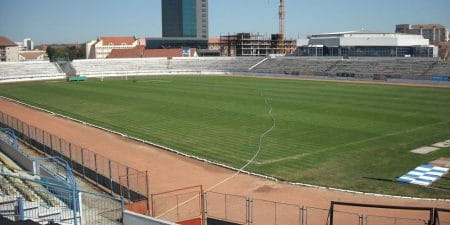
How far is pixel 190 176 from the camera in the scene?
2491cm

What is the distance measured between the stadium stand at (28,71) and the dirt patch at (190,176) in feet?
219

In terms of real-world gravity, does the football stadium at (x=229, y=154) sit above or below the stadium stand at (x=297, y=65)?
below

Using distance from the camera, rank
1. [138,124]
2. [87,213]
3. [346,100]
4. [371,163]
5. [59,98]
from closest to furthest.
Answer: [87,213]
[371,163]
[138,124]
[346,100]
[59,98]

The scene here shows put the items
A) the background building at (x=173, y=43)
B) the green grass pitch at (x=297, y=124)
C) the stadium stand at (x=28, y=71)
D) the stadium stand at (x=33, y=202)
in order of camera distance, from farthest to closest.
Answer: the background building at (x=173, y=43), the stadium stand at (x=28, y=71), the green grass pitch at (x=297, y=124), the stadium stand at (x=33, y=202)

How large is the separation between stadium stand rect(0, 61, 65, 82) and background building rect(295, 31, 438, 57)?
61802mm

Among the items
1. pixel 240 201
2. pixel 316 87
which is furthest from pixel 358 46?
Result: pixel 240 201

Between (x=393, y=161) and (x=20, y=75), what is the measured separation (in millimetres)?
89422

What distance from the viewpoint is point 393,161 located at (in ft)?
89.1

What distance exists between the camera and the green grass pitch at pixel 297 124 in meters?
26.0

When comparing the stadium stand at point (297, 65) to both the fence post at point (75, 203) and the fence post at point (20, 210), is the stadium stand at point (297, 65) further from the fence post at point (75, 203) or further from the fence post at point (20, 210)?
the fence post at point (20, 210)

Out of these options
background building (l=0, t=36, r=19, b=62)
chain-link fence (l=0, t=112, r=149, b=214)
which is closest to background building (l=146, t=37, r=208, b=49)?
background building (l=0, t=36, r=19, b=62)

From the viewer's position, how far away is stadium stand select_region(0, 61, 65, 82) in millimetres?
96875

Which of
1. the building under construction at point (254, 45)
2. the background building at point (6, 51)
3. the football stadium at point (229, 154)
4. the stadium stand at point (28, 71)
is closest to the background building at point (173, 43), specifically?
the building under construction at point (254, 45)

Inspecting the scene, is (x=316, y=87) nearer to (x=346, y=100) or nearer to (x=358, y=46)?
(x=346, y=100)
